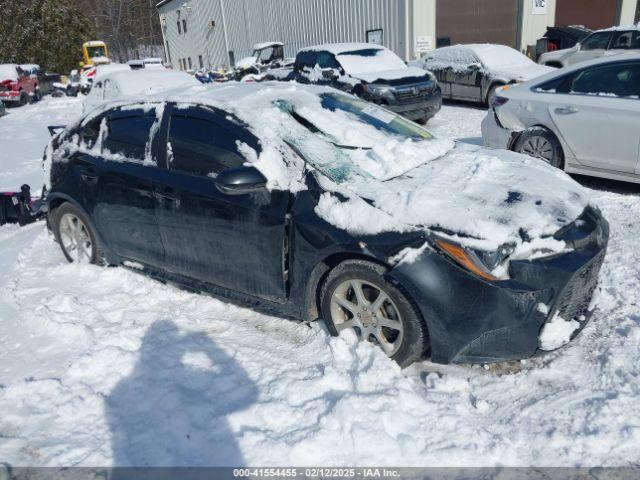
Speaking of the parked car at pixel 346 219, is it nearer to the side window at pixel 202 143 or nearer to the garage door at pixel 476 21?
the side window at pixel 202 143

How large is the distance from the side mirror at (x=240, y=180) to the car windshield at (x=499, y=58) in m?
10.0

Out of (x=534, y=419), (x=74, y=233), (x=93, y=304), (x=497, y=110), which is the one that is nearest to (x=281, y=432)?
(x=534, y=419)

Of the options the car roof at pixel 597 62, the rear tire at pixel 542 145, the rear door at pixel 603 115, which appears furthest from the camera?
the rear tire at pixel 542 145

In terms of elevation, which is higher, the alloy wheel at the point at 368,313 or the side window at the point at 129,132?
the side window at the point at 129,132

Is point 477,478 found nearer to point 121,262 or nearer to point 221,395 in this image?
A: point 221,395

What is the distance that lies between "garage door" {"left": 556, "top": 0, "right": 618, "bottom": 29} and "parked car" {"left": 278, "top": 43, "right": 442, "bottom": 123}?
→ 12.1m

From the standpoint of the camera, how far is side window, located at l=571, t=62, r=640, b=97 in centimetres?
547

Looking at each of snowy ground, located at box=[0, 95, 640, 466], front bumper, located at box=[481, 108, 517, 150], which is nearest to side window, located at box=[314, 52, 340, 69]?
front bumper, located at box=[481, 108, 517, 150]

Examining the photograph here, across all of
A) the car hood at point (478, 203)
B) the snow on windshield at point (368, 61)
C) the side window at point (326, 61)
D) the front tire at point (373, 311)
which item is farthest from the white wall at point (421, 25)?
the front tire at point (373, 311)

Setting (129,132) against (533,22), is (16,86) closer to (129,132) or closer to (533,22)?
(533,22)

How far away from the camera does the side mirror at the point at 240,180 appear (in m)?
3.15

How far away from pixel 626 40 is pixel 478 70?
15.5ft

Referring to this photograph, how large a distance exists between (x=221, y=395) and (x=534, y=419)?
1657mm

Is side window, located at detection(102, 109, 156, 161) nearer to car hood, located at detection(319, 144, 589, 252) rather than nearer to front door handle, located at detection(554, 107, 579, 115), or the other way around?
car hood, located at detection(319, 144, 589, 252)
